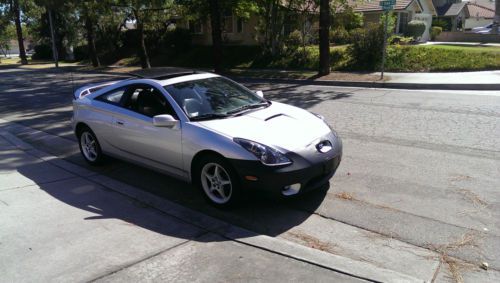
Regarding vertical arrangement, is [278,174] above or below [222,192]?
above

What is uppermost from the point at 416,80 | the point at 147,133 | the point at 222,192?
the point at 147,133

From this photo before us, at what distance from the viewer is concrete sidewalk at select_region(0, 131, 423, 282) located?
3.48 metres

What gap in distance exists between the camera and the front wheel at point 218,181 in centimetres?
456

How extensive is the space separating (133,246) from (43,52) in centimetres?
5338

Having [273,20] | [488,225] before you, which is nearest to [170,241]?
[488,225]

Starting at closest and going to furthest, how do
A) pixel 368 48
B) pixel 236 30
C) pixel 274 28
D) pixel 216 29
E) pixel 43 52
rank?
pixel 368 48 → pixel 216 29 → pixel 274 28 → pixel 236 30 → pixel 43 52

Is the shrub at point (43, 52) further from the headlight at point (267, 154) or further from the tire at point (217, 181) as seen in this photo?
the headlight at point (267, 154)

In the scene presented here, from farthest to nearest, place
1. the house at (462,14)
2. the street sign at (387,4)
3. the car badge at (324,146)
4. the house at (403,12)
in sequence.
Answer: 1. the house at (462,14)
2. the house at (403,12)
3. the street sign at (387,4)
4. the car badge at (324,146)

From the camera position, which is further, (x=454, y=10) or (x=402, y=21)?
(x=454, y=10)

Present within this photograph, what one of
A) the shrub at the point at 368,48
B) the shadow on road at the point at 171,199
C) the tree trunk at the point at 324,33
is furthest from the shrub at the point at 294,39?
the shadow on road at the point at 171,199

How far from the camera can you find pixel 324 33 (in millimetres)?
18266

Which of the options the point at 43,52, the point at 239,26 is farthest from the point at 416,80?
the point at 43,52

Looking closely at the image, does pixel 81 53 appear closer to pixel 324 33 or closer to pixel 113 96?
pixel 324 33

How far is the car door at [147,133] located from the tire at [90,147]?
62 cm
